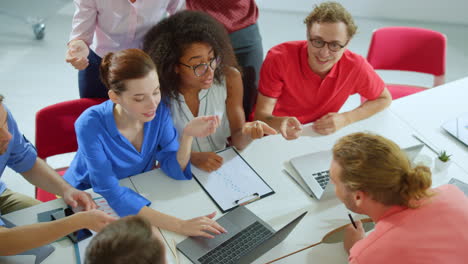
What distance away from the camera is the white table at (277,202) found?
1.44m

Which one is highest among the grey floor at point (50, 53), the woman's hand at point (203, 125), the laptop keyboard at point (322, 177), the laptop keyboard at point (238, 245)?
the woman's hand at point (203, 125)

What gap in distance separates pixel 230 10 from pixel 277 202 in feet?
3.82

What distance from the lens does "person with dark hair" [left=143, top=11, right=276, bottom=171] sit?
1.81m

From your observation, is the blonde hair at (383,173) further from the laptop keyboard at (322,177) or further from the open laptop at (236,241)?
the laptop keyboard at (322,177)

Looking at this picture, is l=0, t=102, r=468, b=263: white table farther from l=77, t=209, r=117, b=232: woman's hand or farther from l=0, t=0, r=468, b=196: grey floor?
l=0, t=0, r=468, b=196: grey floor

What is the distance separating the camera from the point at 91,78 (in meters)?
2.21

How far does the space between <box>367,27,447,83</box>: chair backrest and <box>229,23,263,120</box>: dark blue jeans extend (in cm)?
79

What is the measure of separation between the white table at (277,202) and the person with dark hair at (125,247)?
0.50 m

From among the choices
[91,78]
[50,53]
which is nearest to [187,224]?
[91,78]

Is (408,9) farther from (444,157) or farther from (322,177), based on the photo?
(322,177)

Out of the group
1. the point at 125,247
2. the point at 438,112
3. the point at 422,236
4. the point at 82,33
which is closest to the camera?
the point at 125,247

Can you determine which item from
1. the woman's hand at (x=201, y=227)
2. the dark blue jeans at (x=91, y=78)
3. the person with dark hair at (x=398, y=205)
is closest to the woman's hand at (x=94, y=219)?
the woman's hand at (x=201, y=227)

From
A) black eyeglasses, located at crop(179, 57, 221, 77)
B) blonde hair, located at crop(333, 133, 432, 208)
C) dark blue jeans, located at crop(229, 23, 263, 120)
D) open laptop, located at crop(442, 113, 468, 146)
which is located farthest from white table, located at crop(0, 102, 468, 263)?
dark blue jeans, located at crop(229, 23, 263, 120)

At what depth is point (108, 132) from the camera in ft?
5.40
